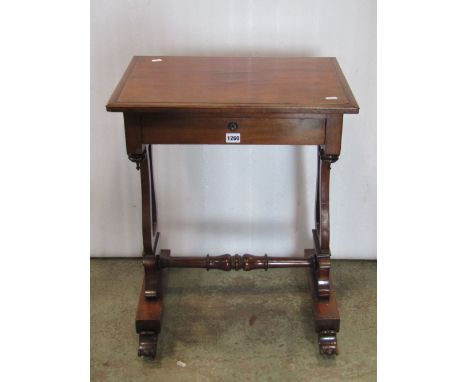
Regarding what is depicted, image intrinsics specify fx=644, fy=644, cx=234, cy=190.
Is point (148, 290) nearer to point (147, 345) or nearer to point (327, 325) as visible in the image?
point (147, 345)

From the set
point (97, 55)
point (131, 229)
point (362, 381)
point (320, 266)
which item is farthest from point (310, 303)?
point (97, 55)

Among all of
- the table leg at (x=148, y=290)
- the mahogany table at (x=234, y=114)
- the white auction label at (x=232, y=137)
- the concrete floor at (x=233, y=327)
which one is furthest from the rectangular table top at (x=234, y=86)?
the concrete floor at (x=233, y=327)

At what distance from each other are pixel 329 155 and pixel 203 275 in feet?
3.27

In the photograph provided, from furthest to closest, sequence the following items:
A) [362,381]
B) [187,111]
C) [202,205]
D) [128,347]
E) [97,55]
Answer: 1. [202,205]
2. [97,55]
3. [128,347]
4. [362,381]
5. [187,111]

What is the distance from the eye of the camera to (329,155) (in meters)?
2.13

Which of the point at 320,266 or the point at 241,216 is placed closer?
the point at 320,266

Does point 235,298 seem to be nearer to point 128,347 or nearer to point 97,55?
point 128,347

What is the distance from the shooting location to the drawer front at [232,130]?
2.06 meters

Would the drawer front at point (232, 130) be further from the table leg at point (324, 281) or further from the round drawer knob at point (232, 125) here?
the table leg at point (324, 281)

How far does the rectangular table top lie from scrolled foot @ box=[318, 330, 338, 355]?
858 mm

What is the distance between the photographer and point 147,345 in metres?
2.35

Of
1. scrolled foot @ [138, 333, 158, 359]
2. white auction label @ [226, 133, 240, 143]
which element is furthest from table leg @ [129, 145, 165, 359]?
white auction label @ [226, 133, 240, 143]

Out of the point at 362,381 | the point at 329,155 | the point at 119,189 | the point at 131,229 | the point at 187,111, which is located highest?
the point at 187,111

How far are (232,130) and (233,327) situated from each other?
2.79ft
